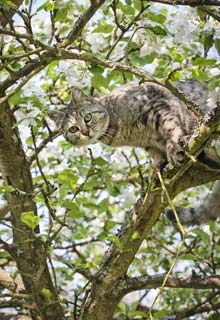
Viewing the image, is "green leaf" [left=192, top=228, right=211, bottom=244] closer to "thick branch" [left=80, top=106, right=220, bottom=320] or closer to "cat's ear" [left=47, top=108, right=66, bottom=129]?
"thick branch" [left=80, top=106, right=220, bottom=320]

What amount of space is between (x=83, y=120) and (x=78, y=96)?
19 centimetres

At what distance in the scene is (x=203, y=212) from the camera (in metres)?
3.73

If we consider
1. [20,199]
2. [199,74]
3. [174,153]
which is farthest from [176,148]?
[20,199]

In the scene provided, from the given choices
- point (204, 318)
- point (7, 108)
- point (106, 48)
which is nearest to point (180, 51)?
point (106, 48)

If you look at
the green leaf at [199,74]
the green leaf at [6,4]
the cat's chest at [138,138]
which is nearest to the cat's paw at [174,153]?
the cat's chest at [138,138]

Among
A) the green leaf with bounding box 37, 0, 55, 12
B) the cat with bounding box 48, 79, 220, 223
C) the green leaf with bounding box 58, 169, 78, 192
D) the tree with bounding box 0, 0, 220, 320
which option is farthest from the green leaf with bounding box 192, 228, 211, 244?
the green leaf with bounding box 37, 0, 55, 12

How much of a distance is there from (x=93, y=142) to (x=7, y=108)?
99cm

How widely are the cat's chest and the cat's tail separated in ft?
1.40

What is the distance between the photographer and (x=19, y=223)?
3.49m

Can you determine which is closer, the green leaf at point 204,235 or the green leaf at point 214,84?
the green leaf at point 214,84

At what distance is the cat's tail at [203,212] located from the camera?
3678 mm

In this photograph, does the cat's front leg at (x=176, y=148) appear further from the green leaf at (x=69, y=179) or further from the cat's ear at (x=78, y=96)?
the cat's ear at (x=78, y=96)

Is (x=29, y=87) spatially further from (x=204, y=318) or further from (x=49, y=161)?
(x=204, y=318)

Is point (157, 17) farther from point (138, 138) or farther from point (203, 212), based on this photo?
point (203, 212)
